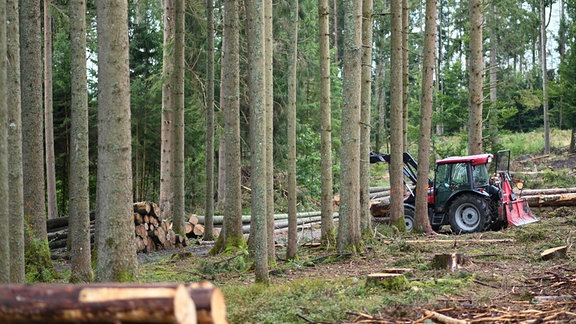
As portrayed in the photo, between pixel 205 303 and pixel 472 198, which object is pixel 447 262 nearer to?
pixel 205 303

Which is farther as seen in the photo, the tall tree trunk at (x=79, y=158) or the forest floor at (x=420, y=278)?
the tall tree trunk at (x=79, y=158)

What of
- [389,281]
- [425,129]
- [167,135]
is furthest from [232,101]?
[167,135]

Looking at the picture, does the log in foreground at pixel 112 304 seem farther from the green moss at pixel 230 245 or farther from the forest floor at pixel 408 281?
Result: the green moss at pixel 230 245

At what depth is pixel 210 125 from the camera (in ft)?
57.3

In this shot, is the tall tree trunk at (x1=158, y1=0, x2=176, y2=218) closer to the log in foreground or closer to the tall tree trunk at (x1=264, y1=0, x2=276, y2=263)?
the tall tree trunk at (x1=264, y1=0, x2=276, y2=263)

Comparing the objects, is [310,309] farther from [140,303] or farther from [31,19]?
[31,19]

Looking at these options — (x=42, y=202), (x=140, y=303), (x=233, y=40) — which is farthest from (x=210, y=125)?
(x=140, y=303)

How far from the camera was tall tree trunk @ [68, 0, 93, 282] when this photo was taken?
33.7ft

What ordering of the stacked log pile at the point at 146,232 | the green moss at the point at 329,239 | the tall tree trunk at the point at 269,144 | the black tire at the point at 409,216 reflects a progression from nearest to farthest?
the tall tree trunk at the point at 269,144 → the green moss at the point at 329,239 → the stacked log pile at the point at 146,232 → the black tire at the point at 409,216

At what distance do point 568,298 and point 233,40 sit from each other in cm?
812

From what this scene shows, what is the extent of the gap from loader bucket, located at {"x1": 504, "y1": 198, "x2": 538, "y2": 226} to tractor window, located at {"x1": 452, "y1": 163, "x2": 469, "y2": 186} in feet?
3.71

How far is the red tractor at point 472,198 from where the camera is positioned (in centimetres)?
1712

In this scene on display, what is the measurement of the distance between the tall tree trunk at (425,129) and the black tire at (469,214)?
3.59 feet

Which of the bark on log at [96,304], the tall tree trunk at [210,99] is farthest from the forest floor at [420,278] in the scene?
the bark on log at [96,304]
